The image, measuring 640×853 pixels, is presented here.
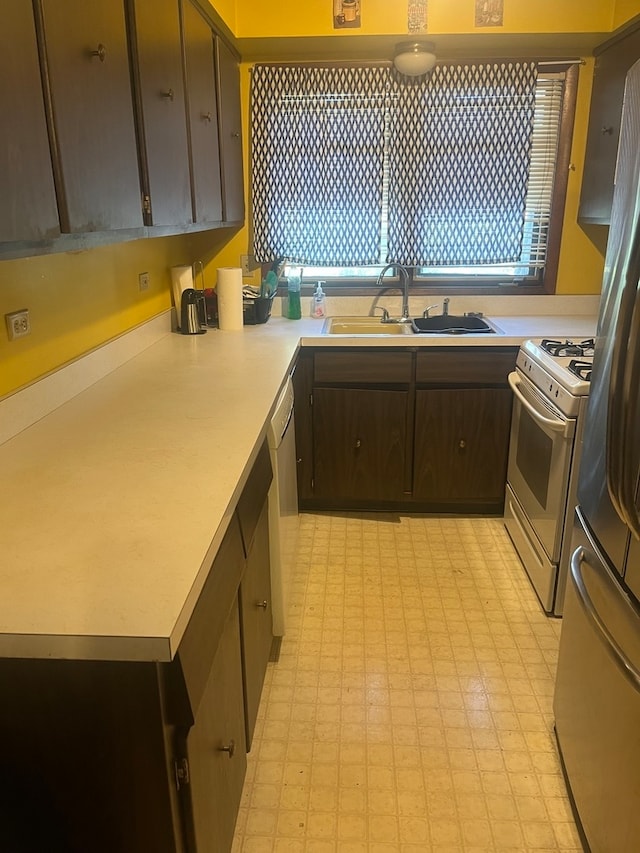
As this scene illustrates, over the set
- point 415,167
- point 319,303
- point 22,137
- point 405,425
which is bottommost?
point 405,425

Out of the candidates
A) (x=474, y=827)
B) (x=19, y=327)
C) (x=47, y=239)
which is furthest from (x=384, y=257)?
(x=474, y=827)

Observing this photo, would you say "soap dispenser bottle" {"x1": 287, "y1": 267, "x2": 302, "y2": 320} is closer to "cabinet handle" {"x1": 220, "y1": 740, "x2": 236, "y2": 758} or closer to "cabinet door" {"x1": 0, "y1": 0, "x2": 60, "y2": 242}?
"cabinet door" {"x1": 0, "y1": 0, "x2": 60, "y2": 242}

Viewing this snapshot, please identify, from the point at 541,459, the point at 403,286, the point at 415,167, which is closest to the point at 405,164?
the point at 415,167

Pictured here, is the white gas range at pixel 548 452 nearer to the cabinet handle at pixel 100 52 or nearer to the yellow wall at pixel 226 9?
the cabinet handle at pixel 100 52

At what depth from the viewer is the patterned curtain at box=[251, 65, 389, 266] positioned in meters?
3.11

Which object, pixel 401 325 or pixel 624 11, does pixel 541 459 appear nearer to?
pixel 401 325

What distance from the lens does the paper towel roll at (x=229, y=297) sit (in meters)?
2.97

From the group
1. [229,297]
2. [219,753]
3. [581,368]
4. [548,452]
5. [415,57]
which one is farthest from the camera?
[229,297]

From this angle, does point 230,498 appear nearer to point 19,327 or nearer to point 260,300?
point 19,327

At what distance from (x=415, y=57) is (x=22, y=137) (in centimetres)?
230

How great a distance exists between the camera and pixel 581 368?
7.38 feet

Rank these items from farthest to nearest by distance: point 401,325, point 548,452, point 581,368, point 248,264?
point 248,264 → point 401,325 → point 548,452 → point 581,368

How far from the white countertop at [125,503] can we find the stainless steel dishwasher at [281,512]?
0.31ft

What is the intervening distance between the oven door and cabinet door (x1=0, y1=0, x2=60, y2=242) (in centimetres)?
173
